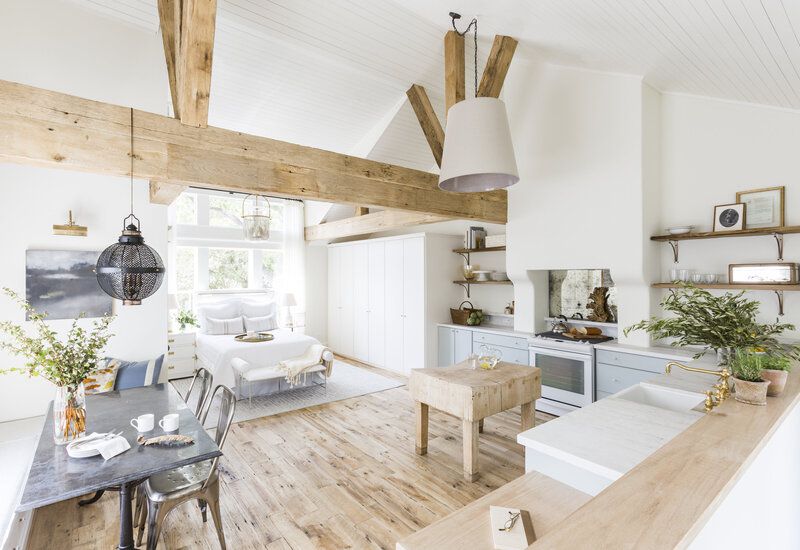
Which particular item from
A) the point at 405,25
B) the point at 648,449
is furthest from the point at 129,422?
the point at 405,25

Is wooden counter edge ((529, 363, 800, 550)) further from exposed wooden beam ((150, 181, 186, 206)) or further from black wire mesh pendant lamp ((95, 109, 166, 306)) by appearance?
exposed wooden beam ((150, 181, 186, 206))

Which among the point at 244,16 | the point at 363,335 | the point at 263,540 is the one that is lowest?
the point at 263,540

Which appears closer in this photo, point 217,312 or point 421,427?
point 421,427

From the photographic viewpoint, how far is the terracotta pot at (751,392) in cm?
158

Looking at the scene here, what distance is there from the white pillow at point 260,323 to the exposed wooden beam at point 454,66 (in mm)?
4705

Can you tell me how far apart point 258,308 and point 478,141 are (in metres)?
5.43

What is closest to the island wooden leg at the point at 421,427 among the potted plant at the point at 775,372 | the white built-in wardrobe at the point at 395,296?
the white built-in wardrobe at the point at 395,296

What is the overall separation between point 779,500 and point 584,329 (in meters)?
2.93

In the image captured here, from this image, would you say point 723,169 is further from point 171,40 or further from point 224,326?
point 224,326

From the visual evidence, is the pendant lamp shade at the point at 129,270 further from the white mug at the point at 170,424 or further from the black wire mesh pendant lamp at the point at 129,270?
the white mug at the point at 170,424

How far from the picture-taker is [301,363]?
5199mm

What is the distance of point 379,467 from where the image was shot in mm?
3371

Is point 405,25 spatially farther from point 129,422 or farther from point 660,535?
point 660,535

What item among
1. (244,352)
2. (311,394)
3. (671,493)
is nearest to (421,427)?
(311,394)
